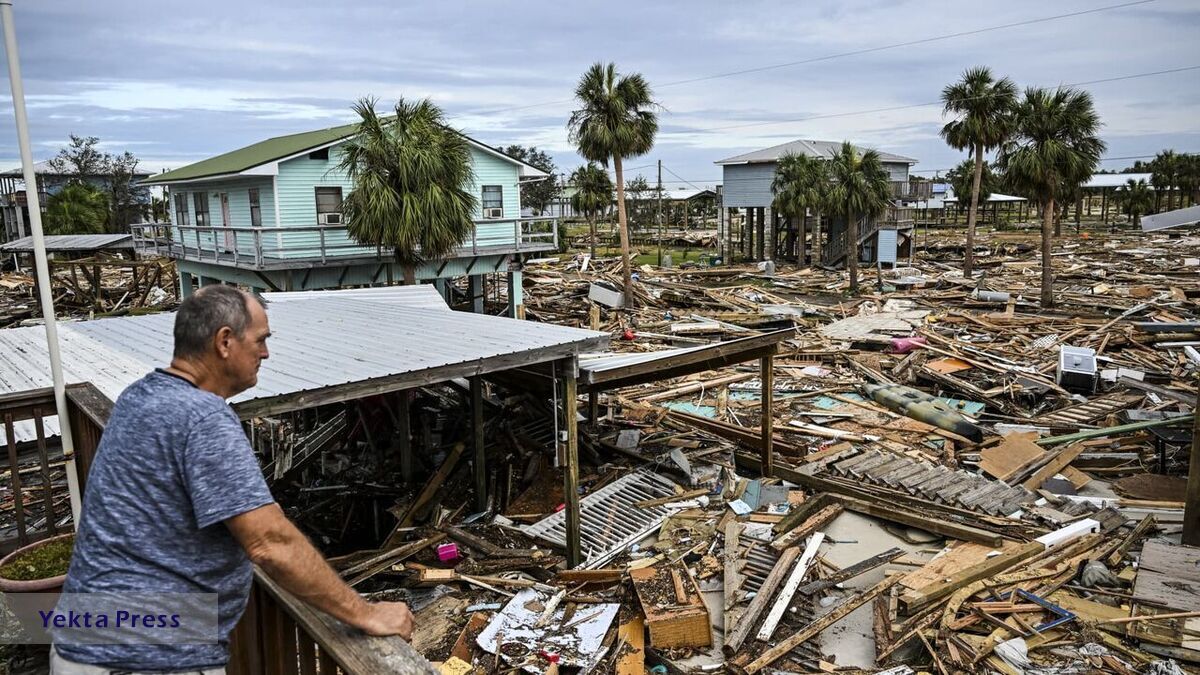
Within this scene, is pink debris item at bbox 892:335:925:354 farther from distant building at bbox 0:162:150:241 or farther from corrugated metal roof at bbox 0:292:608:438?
distant building at bbox 0:162:150:241

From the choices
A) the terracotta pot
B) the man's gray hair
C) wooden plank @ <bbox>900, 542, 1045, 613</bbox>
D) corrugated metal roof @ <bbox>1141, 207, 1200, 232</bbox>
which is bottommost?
wooden plank @ <bbox>900, 542, 1045, 613</bbox>

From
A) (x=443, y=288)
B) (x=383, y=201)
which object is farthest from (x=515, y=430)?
(x=443, y=288)

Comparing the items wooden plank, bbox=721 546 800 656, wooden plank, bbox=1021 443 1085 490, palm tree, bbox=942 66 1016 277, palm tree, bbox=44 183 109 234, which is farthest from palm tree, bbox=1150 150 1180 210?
palm tree, bbox=44 183 109 234

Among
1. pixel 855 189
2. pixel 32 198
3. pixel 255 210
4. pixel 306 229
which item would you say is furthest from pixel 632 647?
pixel 855 189

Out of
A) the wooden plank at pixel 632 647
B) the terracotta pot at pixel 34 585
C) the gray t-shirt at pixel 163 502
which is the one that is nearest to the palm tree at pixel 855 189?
the wooden plank at pixel 632 647

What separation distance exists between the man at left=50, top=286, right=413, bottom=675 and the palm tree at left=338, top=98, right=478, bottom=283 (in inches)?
715

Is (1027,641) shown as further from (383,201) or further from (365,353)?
(383,201)

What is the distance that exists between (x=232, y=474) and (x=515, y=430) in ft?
36.0

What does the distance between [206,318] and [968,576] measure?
8.14 m

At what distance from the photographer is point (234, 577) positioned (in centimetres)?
230

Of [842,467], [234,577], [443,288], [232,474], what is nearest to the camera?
[232,474]

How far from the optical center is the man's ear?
89.4 inches

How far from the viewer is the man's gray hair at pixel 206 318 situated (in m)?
2.24

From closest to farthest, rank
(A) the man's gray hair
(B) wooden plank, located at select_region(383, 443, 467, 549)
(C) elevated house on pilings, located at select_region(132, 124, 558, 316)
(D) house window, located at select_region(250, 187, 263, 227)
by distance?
1. (A) the man's gray hair
2. (B) wooden plank, located at select_region(383, 443, 467, 549)
3. (C) elevated house on pilings, located at select_region(132, 124, 558, 316)
4. (D) house window, located at select_region(250, 187, 263, 227)
